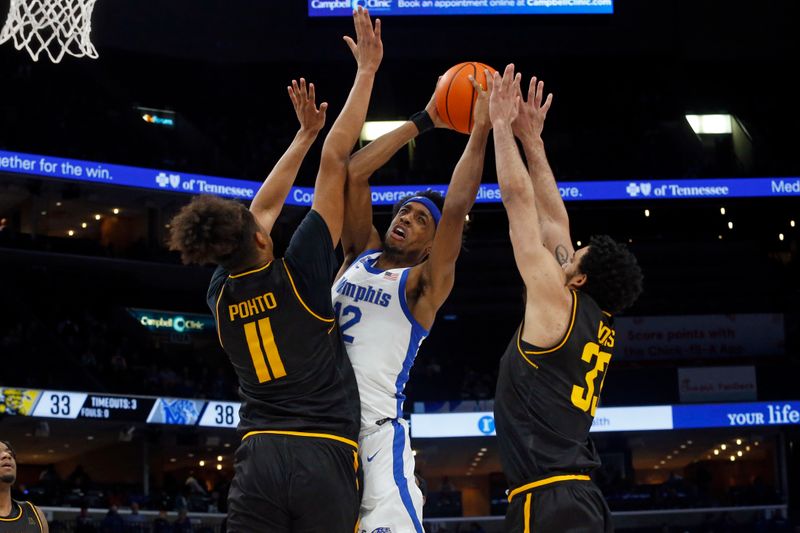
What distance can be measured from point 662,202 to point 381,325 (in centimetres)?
2169

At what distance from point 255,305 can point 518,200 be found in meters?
1.16

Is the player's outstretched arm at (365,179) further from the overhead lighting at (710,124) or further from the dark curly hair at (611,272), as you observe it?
the overhead lighting at (710,124)

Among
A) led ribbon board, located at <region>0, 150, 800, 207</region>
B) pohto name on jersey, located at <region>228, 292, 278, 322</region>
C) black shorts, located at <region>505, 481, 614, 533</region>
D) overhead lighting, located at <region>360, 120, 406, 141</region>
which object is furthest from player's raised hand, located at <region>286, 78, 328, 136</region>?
overhead lighting, located at <region>360, 120, 406, 141</region>

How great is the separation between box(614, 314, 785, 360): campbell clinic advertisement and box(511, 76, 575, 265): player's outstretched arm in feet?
68.4

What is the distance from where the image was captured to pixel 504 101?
4.77 m

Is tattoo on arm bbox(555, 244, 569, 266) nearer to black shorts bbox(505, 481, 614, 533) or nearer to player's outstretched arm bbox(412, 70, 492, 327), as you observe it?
player's outstretched arm bbox(412, 70, 492, 327)

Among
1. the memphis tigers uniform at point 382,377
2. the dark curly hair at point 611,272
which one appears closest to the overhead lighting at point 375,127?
the memphis tigers uniform at point 382,377

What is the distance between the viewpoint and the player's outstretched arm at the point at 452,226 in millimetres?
4836

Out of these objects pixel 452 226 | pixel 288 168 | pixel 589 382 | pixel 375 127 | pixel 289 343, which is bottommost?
pixel 589 382

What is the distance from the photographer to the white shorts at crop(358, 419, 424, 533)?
4.54 metres

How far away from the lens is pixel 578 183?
25.0 metres

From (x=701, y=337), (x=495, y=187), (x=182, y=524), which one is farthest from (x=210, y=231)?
(x=701, y=337)

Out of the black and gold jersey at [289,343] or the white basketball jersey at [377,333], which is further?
the white basketball jersey at [377,333]

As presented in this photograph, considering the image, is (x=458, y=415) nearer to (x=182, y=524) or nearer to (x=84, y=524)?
(x=182, y=524)
